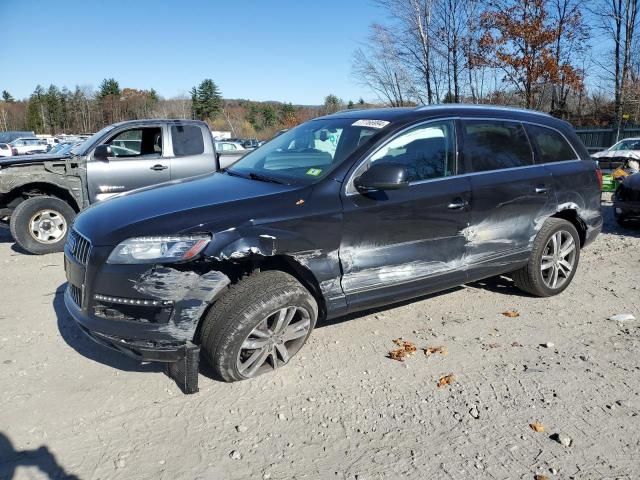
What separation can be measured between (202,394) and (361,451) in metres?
1.13

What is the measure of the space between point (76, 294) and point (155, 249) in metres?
0.79

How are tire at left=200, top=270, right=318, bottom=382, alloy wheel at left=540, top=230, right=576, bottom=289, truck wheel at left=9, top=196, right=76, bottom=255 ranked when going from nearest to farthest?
tire at left=200, top=270, right=318, bottom=382 → alloy wheel at left=540, top=230, right=576, bottom=289 → truck wheel at left=9, top=196, right=76, bottom=255

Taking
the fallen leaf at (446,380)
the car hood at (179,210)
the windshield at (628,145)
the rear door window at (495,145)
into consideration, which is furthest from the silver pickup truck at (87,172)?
the windshield at (628,145)

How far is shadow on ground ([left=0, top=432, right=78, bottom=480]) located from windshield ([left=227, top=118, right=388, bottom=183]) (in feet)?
7.17

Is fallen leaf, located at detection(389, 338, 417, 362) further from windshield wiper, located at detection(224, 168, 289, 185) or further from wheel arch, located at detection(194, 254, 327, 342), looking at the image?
windshield wiper, located at detection(224, 168, 289, 185)

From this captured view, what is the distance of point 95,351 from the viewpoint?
12.3ft

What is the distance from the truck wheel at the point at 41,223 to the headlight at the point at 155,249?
4.69 metres

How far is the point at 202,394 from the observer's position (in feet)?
10.4

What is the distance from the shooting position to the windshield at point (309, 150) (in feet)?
11.8

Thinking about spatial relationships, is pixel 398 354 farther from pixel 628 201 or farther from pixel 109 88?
pixel 109 88

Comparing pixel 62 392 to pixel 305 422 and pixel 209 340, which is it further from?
pixel 305 422

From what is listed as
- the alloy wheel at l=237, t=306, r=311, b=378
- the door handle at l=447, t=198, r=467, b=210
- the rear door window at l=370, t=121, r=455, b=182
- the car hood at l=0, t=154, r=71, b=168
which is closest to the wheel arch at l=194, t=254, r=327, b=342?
the alloy wheel at l=237, t=306, r=311, b=378

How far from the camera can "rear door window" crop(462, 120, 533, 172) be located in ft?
13.4

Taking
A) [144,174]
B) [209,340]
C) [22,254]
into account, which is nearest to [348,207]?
[209,340]
